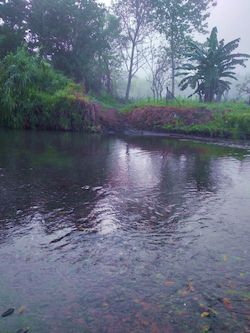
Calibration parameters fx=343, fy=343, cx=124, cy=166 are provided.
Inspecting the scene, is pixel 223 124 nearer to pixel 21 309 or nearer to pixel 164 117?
pixel 164 117

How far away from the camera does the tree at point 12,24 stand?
31.0m

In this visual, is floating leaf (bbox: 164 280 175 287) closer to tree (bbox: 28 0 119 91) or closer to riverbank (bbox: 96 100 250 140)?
riverbank (bbox: 96 100 250 140)

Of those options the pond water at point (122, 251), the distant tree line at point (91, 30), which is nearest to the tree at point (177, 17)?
the distant tree line at point (91, 30)

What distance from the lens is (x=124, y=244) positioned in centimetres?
570

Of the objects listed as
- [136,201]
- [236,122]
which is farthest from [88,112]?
[136,201]

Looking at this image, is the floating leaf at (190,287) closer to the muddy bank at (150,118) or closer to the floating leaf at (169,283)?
the floating leaf at (169,283)

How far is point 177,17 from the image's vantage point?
34.8 metres

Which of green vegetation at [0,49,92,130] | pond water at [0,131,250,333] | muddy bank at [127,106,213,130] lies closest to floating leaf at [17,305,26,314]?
pond water at [0,131,250,333]

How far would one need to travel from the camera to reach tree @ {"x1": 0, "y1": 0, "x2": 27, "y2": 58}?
102 ft

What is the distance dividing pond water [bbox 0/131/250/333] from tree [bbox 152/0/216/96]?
27.1m

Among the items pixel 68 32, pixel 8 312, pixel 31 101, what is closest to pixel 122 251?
pixel 8 312

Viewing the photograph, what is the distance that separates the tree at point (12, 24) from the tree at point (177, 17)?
511 inches

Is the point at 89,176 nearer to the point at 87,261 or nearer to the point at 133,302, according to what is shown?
the point at 87,261

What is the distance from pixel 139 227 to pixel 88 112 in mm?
18911
